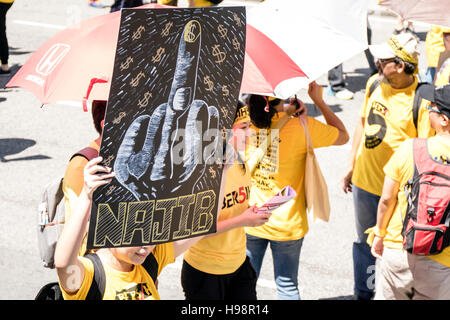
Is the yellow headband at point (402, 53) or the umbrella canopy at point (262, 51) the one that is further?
the yellow headband at point (402, 53)

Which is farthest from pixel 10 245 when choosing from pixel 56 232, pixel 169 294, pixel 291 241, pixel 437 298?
pixel 437 298

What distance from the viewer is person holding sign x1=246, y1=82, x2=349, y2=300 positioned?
4.13 meters

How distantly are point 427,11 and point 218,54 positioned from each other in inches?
90.1

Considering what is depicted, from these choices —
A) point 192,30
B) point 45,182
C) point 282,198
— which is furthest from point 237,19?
point 45,182

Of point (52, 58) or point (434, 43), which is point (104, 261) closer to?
point (52, 58)

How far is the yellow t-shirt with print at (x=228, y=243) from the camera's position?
373 centimetres

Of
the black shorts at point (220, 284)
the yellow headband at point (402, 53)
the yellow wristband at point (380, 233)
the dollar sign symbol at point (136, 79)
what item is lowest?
the black shorts at point (220, 284)

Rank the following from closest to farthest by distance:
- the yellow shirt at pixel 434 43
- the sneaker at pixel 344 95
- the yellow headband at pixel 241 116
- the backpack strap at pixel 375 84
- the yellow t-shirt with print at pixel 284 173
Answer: the yellow headband at pixel 241 116 < the yellow t-shirt with print at pixel 284 173 < the backpack strap at pixel 375 84 < the yellow shirt at pixel 434 43 < the sneaker at pixel 344 95

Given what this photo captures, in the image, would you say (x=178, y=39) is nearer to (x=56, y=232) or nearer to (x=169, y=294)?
(x=56, y=232)

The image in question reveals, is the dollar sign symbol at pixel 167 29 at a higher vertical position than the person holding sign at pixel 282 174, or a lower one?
higher

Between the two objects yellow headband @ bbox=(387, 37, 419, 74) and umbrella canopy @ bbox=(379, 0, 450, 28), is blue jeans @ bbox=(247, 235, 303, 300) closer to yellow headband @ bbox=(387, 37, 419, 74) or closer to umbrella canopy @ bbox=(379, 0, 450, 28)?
yellow headband @ bbox=(387, 37, 419, 74)

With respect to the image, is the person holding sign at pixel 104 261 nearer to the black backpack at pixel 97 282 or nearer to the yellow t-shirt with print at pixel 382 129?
the black backpack at pixel 97 282

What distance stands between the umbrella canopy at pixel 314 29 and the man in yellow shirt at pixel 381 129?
135 centimetres

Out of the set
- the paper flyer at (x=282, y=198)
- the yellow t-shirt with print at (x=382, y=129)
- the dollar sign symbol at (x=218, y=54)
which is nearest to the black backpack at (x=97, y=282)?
the paper flyer at (x=282, y=198)
